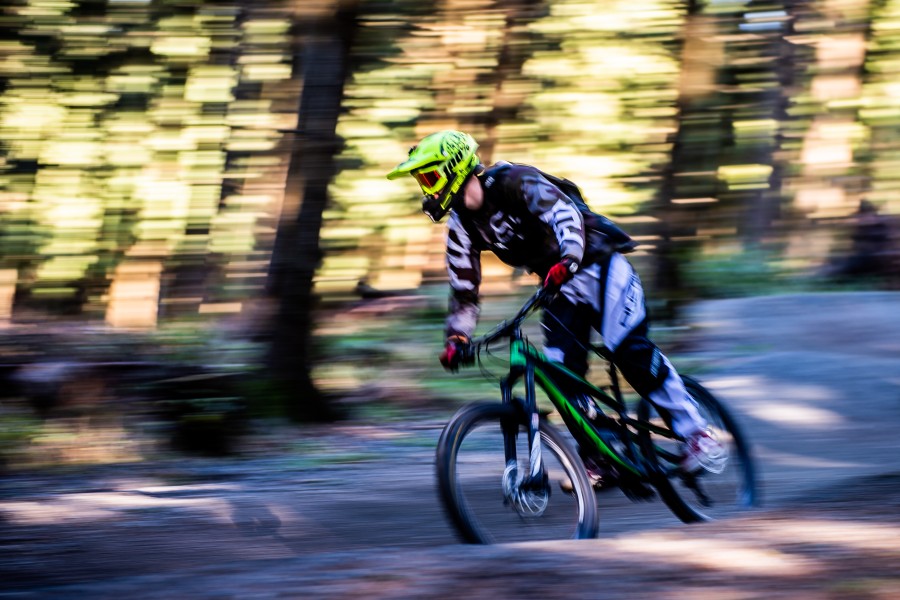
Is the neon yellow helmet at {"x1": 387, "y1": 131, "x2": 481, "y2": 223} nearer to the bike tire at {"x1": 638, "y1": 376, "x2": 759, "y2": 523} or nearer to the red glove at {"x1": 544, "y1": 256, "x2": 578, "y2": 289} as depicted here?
the red glove at {"x1": 544, "y1": 256, "x2": 578, "y2": 289}

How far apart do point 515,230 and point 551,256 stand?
231mm

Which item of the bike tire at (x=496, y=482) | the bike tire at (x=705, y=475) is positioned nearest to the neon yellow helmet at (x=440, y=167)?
the bike tire at (x=496, y=482)

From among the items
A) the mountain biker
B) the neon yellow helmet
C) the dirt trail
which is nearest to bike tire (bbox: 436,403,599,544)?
the dirt trail

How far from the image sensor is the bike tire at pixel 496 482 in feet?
14.3

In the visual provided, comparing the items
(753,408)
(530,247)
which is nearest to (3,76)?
(530,247)

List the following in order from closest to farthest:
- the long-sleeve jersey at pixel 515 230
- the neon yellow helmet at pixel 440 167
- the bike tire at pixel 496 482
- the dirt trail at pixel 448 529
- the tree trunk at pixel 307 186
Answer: the dirt trail at pixel 448 529 < the bike tire at pixel 496 482 < the neon yellow helmet at pixel 440 167 < the long-sleeve jersey at pixel 515 230 < the tree trunk at pixel 307 186

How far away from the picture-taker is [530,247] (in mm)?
5094

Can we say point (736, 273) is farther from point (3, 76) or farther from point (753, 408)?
point (3, 76)

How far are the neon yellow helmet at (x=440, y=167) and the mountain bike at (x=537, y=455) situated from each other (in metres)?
0.65

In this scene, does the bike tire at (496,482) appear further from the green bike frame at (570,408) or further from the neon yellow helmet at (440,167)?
the neon yellow helmet at (440,167)

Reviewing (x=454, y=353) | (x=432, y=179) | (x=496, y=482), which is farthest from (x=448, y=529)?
(x=432, y=179)

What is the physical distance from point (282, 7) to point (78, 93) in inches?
76.1

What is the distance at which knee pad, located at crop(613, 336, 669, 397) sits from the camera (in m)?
5.18

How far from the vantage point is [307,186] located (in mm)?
8086
